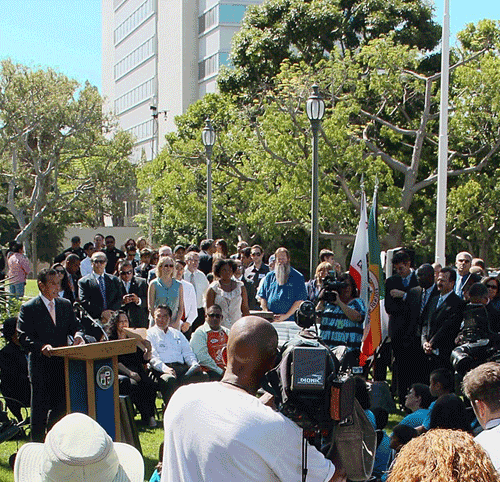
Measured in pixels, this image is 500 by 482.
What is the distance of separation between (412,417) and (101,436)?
153 inches

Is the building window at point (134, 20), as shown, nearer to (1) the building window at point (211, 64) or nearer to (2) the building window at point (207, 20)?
(2) the building window at point (207, 20)

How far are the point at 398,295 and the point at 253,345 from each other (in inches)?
290

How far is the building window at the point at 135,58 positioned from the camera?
74.3 metres

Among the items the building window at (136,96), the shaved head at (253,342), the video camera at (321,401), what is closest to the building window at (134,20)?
the building window at (136,96)

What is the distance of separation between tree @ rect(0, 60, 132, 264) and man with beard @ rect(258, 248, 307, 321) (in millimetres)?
34020

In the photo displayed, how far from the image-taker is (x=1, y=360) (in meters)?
8.82

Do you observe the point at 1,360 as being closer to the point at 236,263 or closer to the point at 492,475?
the point at 236,263

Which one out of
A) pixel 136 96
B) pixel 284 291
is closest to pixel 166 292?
pixel 284 291

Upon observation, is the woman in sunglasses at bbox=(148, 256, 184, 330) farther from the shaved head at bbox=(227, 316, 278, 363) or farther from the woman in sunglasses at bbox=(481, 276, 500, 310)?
the shaved head at bbox=(227, 316, 278, 363)

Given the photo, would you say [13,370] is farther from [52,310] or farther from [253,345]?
[253,345]

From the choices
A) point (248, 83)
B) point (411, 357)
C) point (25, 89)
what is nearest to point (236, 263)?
point (411, 357)

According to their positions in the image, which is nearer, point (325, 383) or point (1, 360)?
point (325, 383)

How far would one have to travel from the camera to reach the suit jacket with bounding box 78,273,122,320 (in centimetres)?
1095

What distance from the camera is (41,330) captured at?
7.68 metres
